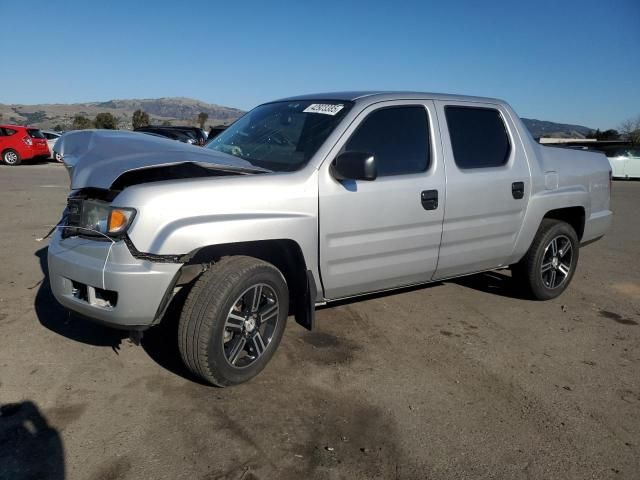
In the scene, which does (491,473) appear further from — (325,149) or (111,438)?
(325,149)

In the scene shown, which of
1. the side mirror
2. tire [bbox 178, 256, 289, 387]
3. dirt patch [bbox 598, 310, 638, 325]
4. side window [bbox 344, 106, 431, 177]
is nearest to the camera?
tire [bbox 178, 256, 289, 387]

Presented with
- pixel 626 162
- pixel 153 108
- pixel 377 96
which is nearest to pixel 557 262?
pixel 377 96

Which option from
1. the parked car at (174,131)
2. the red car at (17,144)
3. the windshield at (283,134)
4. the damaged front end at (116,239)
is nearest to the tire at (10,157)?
the red car at (17,144)

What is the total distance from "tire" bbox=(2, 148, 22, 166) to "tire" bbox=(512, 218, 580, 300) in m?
21.1

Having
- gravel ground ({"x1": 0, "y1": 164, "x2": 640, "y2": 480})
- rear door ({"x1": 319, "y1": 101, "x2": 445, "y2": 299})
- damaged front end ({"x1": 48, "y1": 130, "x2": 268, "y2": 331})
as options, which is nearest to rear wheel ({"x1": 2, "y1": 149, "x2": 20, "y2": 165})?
gravel ground ({"x1": 0, "y1": 164, "x2": 640, "y2": 480})

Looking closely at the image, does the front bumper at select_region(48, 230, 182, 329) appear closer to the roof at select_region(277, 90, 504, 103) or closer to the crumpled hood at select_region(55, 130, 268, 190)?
the crumpled hood at select_region(55, 130, 268, 190)

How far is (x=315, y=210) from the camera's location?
3.45 metres

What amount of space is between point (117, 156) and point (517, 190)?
10.5 ft

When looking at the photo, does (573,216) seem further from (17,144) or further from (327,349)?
(17,144)

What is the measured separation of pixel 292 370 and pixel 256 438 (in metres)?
0.84

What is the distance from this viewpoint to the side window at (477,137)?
431 centimetres

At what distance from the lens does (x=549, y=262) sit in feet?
17.0

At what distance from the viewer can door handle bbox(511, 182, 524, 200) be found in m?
4.56

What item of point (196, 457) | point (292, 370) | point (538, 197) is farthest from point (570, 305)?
point (196, 457)
